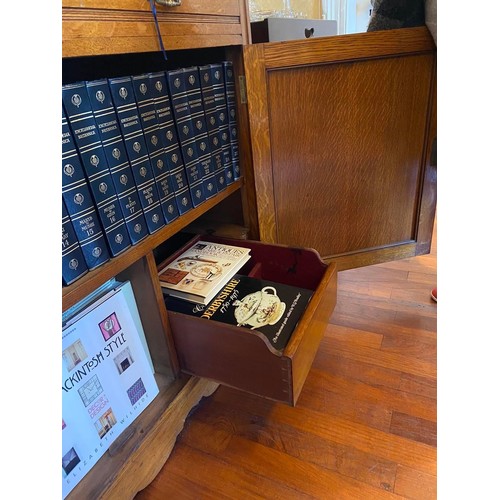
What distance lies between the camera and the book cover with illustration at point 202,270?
821mm

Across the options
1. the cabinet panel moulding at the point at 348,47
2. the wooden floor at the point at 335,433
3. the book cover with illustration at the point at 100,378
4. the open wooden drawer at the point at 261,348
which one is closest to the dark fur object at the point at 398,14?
the cabinet panel moulding at the point at 348,47

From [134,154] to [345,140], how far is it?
60 centimetres

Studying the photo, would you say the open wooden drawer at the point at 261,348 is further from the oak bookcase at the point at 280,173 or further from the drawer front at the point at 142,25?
the drawer front at the point at 142,25

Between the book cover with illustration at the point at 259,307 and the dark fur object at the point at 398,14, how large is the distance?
81 cm

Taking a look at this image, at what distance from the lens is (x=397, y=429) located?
89 centimetres

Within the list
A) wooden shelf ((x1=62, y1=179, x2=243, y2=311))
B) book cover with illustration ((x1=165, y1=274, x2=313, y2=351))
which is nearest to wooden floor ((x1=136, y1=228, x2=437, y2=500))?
book cover with illustration ((x1=165, y1=274, x2=313, y2=351))

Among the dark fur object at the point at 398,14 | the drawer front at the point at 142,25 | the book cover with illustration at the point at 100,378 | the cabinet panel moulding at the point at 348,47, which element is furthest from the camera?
the dark fur object at the point at 398,14

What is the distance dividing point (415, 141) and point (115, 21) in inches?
33.2

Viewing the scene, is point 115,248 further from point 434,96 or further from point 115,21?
point 434,96

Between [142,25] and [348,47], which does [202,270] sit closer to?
[142,25]

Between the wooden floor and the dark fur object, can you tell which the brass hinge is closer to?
the dark fur object

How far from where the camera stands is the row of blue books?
55 cm
